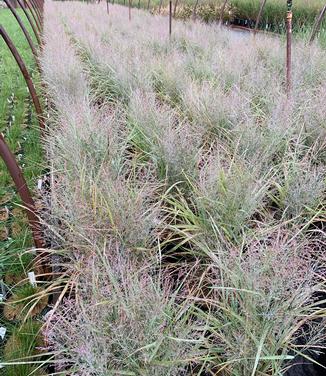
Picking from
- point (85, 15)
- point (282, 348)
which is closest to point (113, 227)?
point (282, 348)

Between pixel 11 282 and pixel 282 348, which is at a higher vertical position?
pixel 282 348

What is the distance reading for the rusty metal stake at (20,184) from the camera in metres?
1.70

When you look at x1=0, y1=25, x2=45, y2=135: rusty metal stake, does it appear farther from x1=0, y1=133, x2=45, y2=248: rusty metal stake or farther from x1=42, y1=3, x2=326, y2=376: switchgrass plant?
x1=0, y1=133, x2=45, y2=248: rusty metal stake

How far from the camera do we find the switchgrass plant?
1.23 meters

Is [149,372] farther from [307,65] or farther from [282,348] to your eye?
[307,65]

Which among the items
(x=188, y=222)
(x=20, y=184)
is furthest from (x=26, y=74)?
(x=188, y=222)

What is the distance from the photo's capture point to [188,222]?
1780 millimetres

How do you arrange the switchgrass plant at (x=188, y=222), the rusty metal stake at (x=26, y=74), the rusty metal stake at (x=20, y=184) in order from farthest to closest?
the rusty metal stake at (x=26, y=74) → the rusty metal stake at (x=20, y=184) → the switchgrass plant at (x=188, y=222)

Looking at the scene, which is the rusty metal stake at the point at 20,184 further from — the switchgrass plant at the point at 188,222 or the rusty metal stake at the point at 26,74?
the rusty metal stake at the point at 26,74

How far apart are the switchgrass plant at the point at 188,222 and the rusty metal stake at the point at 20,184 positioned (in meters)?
0.10

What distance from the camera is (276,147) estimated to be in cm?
234

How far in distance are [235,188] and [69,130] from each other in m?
0.98

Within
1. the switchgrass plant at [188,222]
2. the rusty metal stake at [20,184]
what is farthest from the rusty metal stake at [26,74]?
the rusty metal stake at [20,184]

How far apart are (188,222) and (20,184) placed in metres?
0.66
